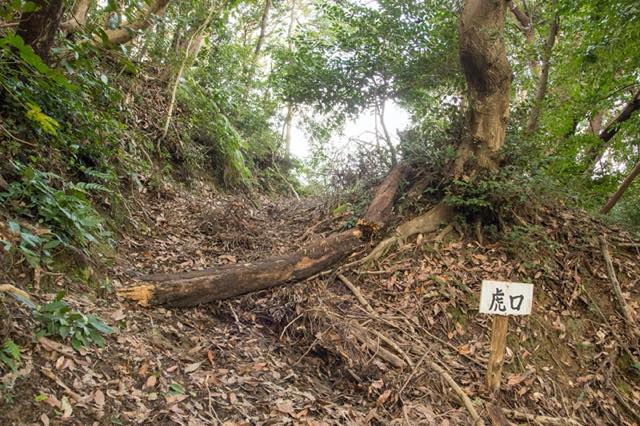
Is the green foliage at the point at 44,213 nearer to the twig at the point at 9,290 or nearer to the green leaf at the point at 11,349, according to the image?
the twig at the point at 9,290

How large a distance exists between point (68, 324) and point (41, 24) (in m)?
2.37

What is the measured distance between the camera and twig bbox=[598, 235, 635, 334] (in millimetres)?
4764

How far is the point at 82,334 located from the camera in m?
2.66

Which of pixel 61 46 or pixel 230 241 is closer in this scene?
pixel 61 46

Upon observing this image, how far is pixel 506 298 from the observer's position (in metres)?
3.38

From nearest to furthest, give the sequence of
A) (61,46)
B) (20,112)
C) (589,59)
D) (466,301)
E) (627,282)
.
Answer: (20,112) < (61,46) < (466,301) < (627,282) < (589,59)

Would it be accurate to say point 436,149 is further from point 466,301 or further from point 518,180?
point 466,301

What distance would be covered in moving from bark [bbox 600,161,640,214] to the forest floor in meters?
1.15

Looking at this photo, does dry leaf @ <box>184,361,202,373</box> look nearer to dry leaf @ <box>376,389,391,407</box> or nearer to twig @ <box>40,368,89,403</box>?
twig @ <box>40,368,89,403</box>

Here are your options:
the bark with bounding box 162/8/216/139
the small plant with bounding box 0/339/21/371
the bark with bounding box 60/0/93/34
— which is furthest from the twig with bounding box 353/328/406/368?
the bark with bounding box 162/8/216/139

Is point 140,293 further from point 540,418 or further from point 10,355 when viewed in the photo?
point 540,418

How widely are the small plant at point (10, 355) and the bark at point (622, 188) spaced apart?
316 inches

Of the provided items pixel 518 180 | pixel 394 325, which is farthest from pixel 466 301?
pixel 518 180

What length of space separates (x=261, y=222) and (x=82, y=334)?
440 cm
